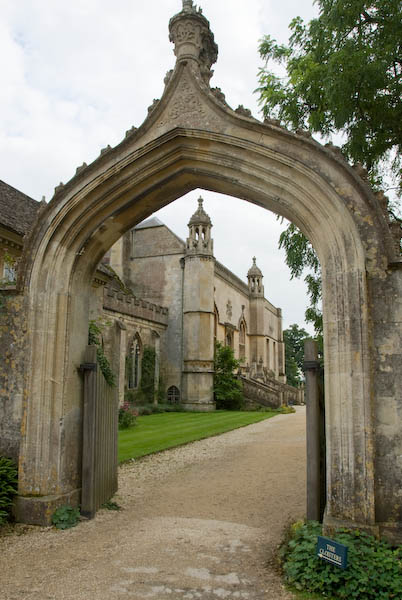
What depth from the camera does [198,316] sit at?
26.6 metres

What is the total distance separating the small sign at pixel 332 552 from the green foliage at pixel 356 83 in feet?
19.6

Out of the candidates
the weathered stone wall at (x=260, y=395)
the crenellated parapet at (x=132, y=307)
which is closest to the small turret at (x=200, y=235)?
the crenellated parapet at (x=132, y=307)

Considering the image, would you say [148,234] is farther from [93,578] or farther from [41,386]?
[93,578]

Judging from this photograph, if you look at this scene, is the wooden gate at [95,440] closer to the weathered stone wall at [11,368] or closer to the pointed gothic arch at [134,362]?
the weathered stone wall at [11,368]

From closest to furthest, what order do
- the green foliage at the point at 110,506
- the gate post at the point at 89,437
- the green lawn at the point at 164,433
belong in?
1. the gate post at the point at 89,437
2. the green foliage at the point at 110,506
3. the green lawn at the point at 164,433

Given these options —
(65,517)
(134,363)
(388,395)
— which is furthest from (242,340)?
(388,395)

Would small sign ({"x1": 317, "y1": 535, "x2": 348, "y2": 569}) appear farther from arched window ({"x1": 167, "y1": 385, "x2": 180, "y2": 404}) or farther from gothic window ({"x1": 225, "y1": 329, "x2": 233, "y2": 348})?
gothic window ({"x1": 225, "y1": 329, "x2": 233, "y2": 348})

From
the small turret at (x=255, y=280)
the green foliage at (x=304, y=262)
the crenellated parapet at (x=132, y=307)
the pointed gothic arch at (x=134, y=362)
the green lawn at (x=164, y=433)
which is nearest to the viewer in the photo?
the green foliage at (x=304, y=262)

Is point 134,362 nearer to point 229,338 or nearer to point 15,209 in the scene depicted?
point 15,209

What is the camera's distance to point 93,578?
154 inches

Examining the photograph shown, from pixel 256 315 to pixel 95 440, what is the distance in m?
35.5

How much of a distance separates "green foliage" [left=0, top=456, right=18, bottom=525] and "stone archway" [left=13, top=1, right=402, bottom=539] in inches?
4.5

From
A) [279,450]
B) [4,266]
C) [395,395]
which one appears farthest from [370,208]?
[4,266]

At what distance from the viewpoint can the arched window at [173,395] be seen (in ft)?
85.8
